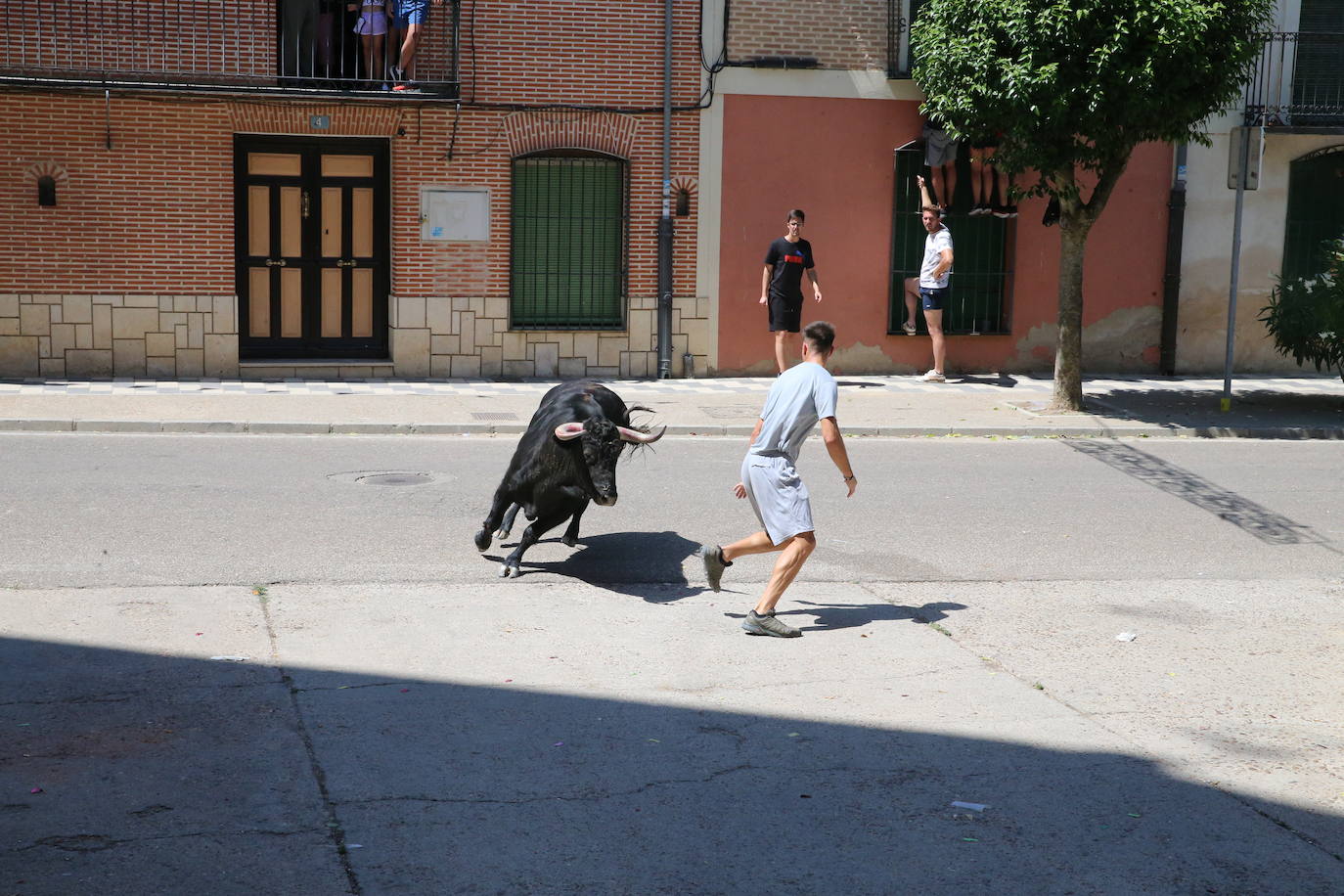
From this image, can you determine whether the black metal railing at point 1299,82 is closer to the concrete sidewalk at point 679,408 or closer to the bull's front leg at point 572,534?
the concrete sidewalk at point 679,408

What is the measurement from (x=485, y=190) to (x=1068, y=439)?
7.57 metres

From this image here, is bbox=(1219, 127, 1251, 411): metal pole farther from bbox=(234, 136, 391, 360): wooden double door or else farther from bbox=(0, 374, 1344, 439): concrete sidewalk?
bbox=(234, 136, 391, 360): wooden double door

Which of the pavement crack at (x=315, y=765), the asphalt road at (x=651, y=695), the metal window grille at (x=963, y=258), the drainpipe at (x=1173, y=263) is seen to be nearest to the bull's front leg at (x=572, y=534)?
Answer: the asphalt road at (x=651, y=695)

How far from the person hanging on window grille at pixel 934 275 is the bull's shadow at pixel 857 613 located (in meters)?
10.1

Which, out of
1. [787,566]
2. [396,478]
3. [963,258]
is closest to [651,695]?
[787,566]

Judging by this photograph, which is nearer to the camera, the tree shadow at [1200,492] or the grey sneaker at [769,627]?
the grey sneaker at [769,627]

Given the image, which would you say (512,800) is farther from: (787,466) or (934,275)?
(934,275)

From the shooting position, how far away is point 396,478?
39.4 feet

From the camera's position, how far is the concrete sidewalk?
1461cm

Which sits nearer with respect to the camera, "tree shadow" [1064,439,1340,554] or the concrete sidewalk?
"tree shadow" [1064,439,1340,554]

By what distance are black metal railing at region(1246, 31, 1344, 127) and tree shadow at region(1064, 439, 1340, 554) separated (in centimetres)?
683

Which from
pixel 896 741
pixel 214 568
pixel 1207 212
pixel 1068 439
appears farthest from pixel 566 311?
pixel 896 741

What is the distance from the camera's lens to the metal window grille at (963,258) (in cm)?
1923

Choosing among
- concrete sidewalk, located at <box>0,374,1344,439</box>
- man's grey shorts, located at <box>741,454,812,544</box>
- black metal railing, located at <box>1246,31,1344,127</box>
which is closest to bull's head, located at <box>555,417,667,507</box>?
man's grey shorts, located at <box>741,454,812,544</box>
